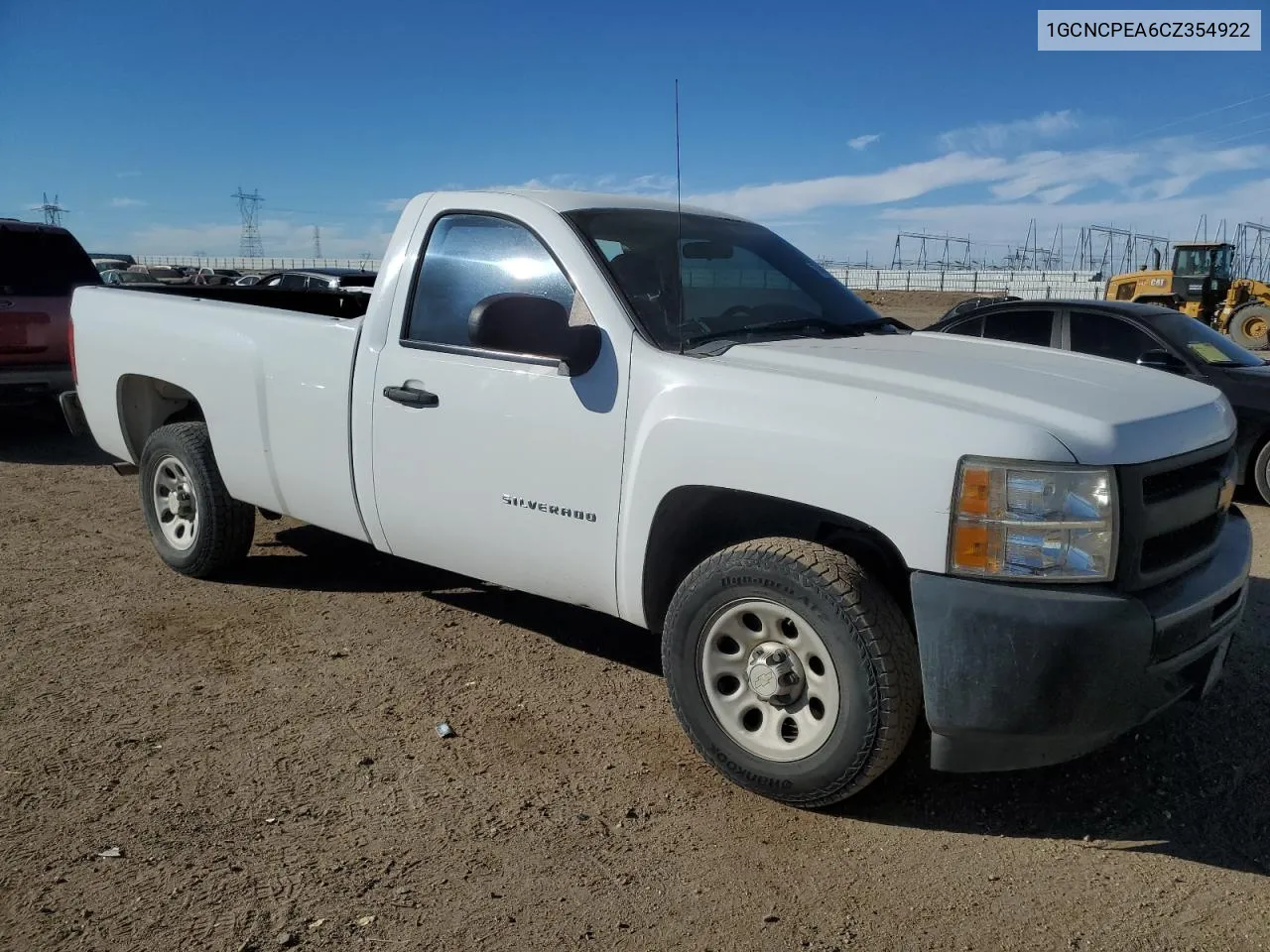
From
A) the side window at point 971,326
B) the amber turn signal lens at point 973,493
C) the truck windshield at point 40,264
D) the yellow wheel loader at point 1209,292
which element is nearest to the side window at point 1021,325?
the side window at point 971,326

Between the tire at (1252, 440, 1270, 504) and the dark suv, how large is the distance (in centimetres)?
977

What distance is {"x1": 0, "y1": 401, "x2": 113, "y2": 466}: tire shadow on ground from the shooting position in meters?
8.77

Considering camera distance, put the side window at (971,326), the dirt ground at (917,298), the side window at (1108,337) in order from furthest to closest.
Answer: the dirt ground at (917,298), the side window at (971,326), the side window at (1108,337)

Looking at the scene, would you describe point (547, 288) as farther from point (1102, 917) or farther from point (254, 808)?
point (1102, 917)

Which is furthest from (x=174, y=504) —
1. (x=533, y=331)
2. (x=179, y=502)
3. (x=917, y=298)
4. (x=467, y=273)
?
(x=917, y=298)

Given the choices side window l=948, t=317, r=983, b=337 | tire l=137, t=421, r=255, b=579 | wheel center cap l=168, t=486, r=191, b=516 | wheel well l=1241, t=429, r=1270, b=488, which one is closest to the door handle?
tire l=137, t=421, r=255, b=579

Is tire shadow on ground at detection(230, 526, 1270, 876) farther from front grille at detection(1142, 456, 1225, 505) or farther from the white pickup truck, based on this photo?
front grille at detection(1142, 456, 1225, 505)

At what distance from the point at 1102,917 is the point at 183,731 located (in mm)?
3037

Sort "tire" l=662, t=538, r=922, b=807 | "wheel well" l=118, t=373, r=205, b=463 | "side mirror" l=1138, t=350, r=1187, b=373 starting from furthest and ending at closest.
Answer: "side mirror" l=1138, t=350, r=1187, b=373 < "wheel well" l=118, t=373, r=205, b=463 < "tire" l=662, t=538, r=922, b=807

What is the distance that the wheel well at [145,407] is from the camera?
5488 mm

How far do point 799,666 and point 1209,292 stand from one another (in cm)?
2463

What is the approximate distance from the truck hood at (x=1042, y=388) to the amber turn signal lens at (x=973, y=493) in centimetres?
19

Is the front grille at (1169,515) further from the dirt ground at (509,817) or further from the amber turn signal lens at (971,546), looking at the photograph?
the dirt ground at (509,817)

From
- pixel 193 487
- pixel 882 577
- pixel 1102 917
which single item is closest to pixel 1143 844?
pixel 1102 917
